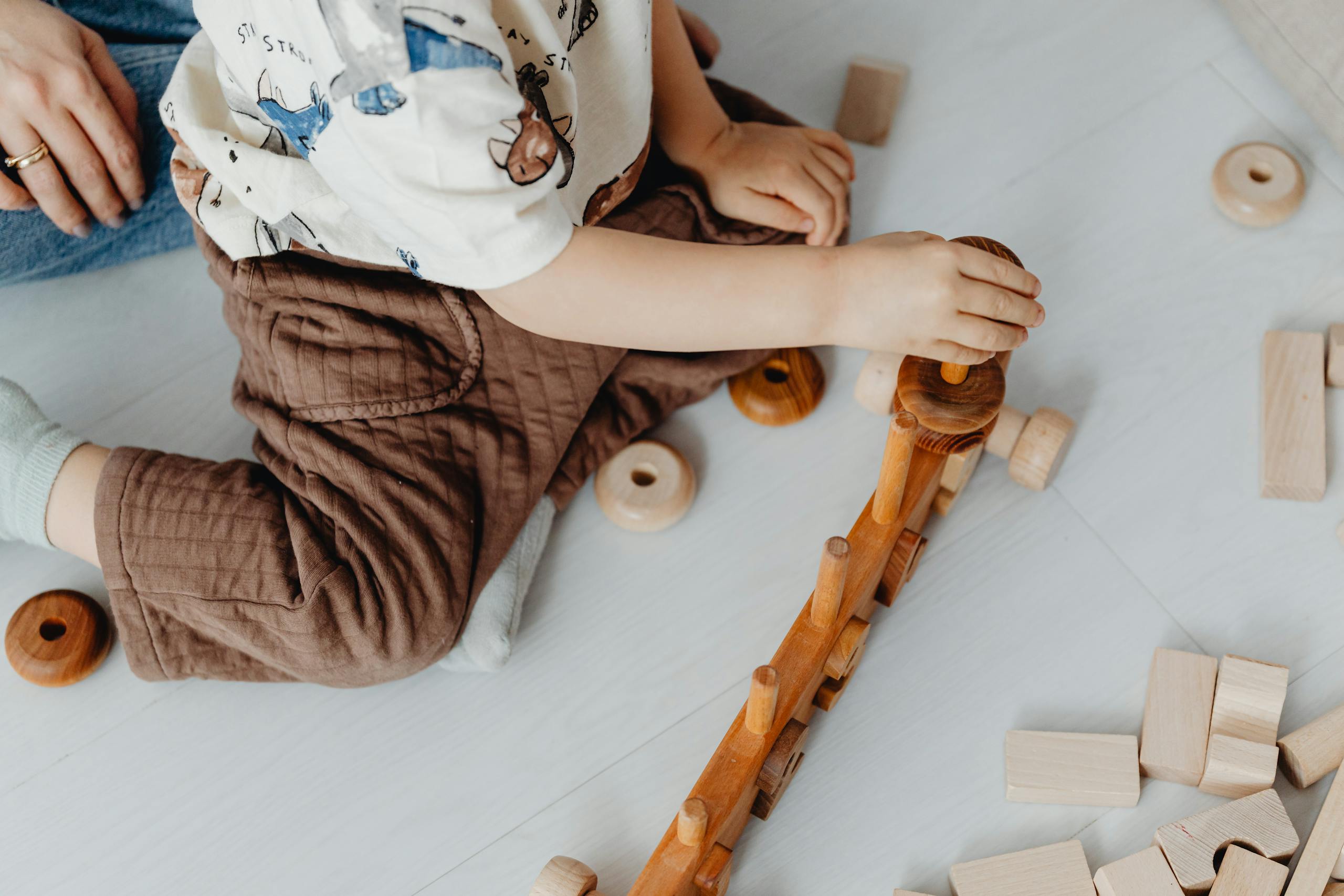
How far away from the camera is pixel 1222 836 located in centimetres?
70

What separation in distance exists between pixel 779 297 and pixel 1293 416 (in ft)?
1.46

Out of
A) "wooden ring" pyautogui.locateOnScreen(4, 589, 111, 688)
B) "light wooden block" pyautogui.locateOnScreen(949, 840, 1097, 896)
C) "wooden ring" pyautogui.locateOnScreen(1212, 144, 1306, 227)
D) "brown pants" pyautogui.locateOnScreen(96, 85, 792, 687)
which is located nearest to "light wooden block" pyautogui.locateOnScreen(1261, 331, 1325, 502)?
"wooden ring" pyautogui.locateOnScreen(1212, 144, 1306, 227)

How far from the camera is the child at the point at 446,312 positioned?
0.60 m

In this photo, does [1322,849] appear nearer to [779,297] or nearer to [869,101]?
[779,297]

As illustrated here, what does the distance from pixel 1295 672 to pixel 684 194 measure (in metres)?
0.56

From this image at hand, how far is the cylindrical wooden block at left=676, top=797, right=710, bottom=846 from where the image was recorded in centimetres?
60

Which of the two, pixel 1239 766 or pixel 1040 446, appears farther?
pixel 1040 446

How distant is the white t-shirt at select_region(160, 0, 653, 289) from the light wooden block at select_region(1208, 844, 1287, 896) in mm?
554

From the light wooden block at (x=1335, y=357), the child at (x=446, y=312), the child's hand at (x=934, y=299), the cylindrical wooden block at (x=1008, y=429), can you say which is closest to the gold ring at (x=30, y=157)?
the child at (x=446, y=312)

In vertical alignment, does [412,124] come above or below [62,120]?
above

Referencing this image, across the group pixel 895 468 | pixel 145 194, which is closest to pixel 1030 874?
pixel 895 468

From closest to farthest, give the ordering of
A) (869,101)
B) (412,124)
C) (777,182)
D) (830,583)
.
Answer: (412,124)
(830,583)
(777,182)
(869,101)

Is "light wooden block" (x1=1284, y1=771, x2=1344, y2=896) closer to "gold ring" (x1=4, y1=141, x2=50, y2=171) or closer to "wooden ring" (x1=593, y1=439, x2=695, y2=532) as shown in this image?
"wooden ring" (x1=593, y1=439, x2=695, y2=532)

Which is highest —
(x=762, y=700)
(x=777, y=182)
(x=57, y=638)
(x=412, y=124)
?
(x=412, y=124)
